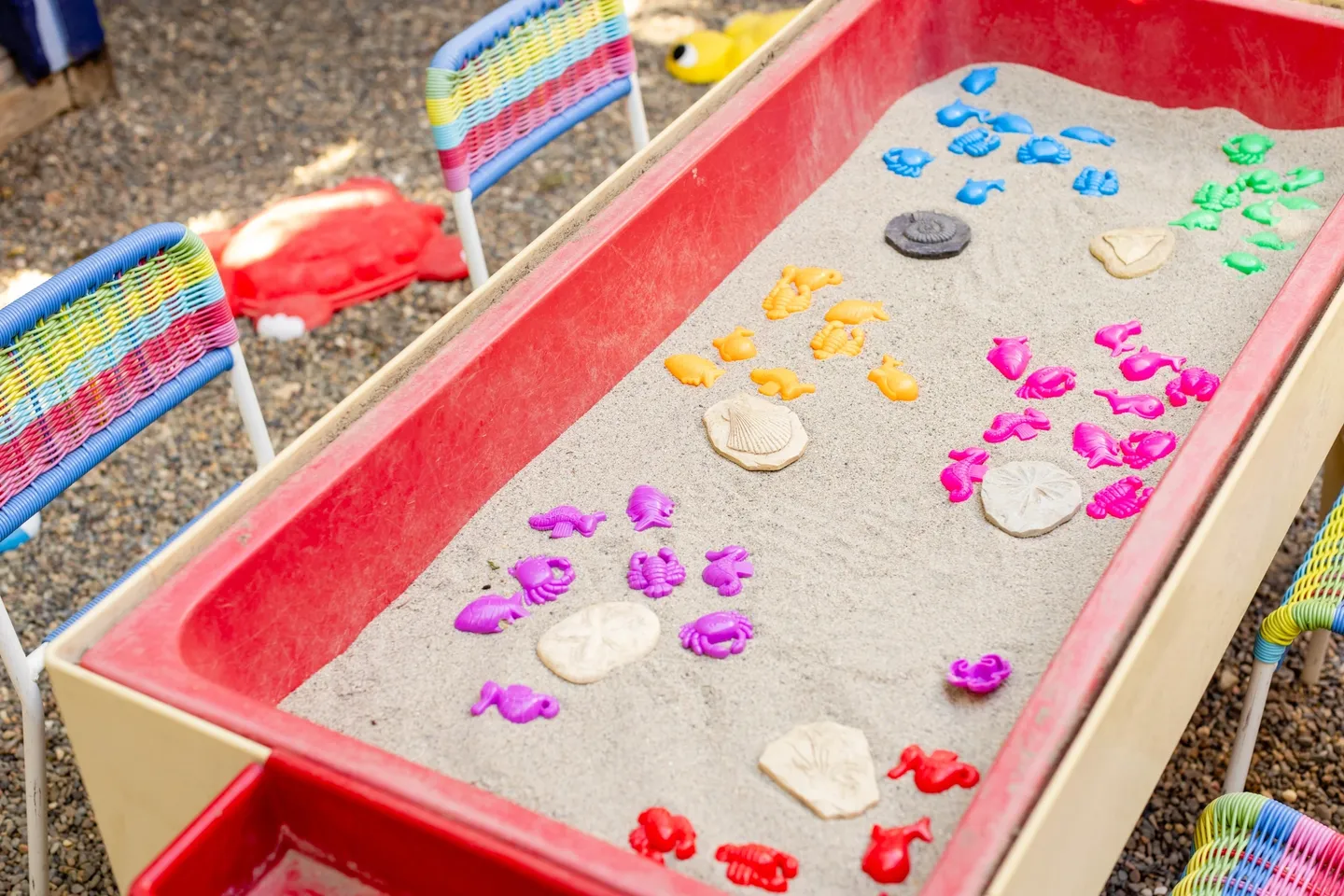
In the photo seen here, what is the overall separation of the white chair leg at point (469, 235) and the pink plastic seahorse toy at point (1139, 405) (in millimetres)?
912

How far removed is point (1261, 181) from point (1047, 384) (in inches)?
25.4

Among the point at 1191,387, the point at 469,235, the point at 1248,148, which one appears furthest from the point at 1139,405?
the point at 469,235

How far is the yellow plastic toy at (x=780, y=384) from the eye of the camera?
1926 millimetres

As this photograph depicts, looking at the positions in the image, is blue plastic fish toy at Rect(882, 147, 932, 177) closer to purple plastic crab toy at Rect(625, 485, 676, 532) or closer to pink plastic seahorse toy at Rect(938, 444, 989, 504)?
pink plastic seahorse toy at Rect(938, 444, 989, 504)

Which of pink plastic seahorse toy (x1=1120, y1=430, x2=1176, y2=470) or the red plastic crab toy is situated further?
the red plastic crab toy

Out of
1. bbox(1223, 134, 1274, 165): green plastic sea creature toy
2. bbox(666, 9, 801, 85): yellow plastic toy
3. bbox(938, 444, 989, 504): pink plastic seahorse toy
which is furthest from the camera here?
bbox(666, 9, 801, 85): yellow plastic toy

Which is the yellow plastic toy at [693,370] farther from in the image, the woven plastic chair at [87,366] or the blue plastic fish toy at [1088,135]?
the blue plastic fish toy at [1088,135]

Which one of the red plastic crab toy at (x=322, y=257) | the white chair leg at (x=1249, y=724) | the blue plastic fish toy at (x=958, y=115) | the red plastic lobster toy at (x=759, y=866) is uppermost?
the blue plastic fish toy at (x=958, y=115)

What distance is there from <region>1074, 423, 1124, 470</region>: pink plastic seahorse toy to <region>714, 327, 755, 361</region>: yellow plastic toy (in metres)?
0.46

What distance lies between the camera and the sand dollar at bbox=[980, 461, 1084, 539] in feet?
5.50

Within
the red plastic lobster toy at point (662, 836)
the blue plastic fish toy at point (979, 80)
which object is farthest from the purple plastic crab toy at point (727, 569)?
the blue plastic fish toy at point (979, 80)

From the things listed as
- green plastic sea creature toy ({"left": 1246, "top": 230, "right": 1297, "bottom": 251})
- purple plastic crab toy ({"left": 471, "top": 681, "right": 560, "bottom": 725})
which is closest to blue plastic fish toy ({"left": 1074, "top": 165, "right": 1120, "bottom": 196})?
green plastic sea creature toy ({"left": 1246, "top": 230, "right": 1297, "bottom": 251})

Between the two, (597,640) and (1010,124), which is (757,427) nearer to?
(597,640)

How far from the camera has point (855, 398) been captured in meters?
1.92
